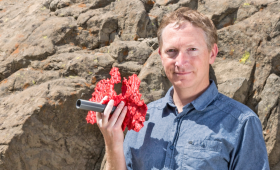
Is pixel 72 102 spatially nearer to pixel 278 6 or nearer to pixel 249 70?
pixel 249 70

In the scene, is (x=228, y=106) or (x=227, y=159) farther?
(x=228, y=106)

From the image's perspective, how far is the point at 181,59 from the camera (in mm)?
1882

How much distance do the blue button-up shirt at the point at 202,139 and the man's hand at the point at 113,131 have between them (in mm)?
162

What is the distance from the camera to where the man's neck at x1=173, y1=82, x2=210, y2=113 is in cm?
202

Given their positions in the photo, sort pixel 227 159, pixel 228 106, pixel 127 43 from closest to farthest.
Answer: pixel 227 159 < pixel 228 106 < pixel 127 43

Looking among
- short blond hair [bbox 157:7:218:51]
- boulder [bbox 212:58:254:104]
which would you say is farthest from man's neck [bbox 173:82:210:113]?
boulder [bbox 212:58:254:104]

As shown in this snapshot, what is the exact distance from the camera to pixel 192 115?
1.95m

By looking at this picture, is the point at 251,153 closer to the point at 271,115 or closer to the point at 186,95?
the point at 186,95

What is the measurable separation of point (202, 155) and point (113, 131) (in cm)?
66

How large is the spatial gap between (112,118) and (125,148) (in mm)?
443

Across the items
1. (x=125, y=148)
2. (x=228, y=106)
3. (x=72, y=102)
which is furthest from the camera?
(x=72, y=102)

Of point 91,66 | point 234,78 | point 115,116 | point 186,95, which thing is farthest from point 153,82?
point 115,116

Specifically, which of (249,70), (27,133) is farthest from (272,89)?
(27,133)

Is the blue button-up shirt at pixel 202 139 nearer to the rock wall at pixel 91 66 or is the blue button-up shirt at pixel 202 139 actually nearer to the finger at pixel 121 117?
the finger at pixel 121 117
